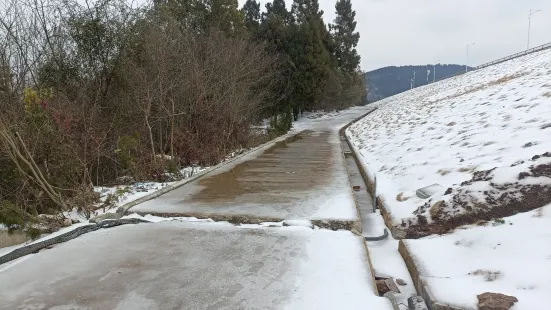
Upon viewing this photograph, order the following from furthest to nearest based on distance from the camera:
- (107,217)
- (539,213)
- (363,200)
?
(363,200) < (107,217) < (539,213)

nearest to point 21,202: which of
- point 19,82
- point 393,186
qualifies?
point 19,82

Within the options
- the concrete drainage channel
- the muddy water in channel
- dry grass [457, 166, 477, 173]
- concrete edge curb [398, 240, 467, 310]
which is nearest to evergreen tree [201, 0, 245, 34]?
the muddy water in channel

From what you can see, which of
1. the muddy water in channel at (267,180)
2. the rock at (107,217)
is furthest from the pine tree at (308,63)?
the rock at (107,217)

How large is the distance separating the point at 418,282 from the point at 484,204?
4.27ft

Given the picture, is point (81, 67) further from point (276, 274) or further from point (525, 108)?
point (525, 108)

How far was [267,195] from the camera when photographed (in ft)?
16.7

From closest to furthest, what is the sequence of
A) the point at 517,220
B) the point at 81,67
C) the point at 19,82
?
the point at 517,220
the point at 19,82
the point at 81,67

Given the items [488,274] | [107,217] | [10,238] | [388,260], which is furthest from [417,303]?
[10,238]

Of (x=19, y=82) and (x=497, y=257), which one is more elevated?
(x=19, y=82)

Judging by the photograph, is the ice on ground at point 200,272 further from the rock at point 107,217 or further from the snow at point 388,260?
the rock at point 107,217

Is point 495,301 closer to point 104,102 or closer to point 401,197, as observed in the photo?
point 401,197

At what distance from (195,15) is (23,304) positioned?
51.8ft

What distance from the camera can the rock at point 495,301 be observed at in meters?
2.22

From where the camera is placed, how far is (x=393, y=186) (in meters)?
5.40
